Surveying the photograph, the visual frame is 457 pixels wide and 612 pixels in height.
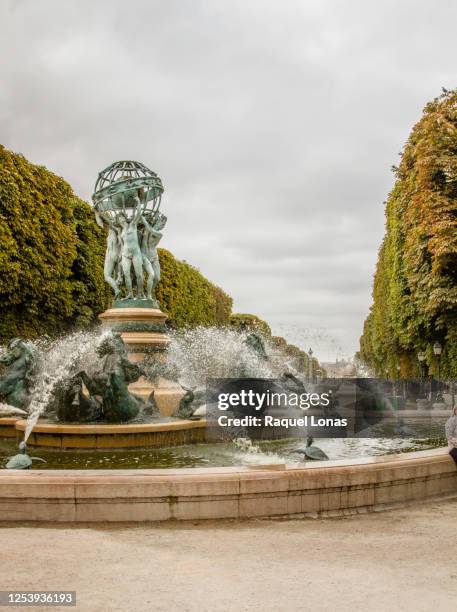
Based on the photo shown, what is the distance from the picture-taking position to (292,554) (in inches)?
263

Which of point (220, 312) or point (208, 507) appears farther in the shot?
point (220, 312)

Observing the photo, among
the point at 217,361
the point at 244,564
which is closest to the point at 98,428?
the point at 244,564

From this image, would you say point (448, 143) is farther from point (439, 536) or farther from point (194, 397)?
point (439, 536)

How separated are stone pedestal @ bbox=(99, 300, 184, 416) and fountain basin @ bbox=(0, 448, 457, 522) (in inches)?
296

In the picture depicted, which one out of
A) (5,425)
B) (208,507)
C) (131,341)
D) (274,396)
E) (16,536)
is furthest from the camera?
(131,341)

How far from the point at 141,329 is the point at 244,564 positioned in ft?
35.8

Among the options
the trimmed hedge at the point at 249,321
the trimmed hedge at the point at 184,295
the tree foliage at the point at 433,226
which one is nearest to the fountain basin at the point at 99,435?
the tree foliage at the point at 433,226

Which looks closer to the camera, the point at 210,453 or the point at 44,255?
the point at 210,453

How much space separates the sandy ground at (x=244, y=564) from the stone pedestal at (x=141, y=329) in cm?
820

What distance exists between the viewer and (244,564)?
6355mm

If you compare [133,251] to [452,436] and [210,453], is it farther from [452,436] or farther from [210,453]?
[452,436]

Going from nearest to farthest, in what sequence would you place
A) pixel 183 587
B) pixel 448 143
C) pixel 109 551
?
1. pixel 183 587
2. pixel 109 551
3. pixel 448 143

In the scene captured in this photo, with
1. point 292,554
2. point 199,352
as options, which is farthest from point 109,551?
point 199,352

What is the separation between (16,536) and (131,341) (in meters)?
9.49
